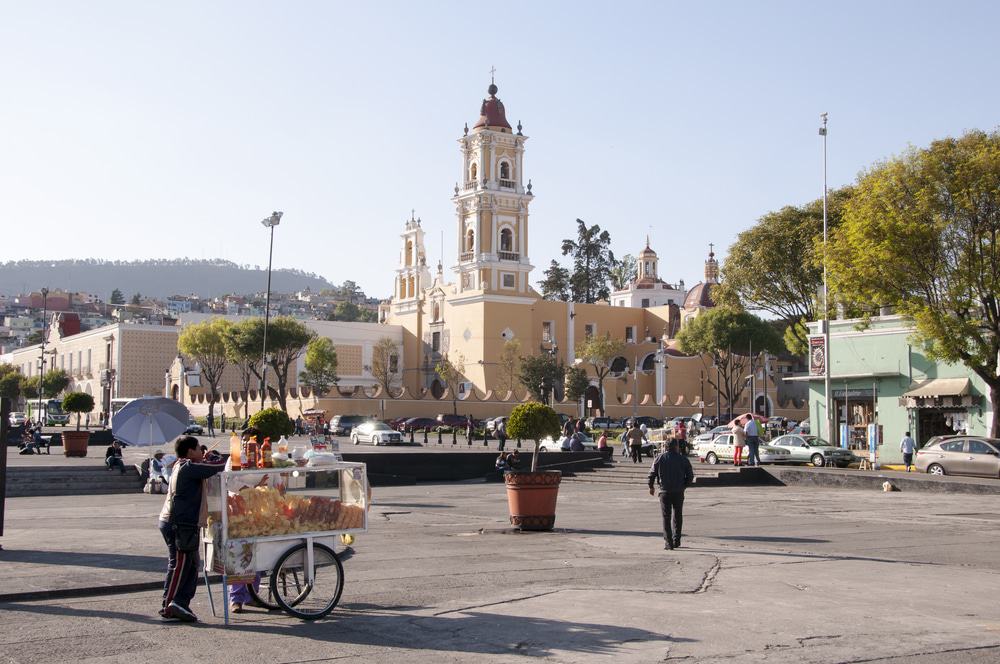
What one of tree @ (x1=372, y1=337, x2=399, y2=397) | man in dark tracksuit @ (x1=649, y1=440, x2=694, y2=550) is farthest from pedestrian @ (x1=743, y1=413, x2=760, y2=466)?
tree @ (x1=372, y1=337, x2=399, y2=397)

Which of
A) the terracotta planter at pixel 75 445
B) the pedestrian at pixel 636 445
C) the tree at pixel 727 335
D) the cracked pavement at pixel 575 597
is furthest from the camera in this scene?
the tree at pixel 727 335

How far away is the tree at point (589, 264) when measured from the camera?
114 meters

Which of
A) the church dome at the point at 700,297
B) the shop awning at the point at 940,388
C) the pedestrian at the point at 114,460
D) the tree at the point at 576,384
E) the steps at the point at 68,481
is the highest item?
the church dome at the point at 700,297

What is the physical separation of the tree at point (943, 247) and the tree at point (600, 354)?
4519 cm

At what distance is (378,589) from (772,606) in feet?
12.0

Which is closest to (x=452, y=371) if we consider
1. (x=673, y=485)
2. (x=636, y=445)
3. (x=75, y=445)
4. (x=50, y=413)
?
(x=50, y=413)

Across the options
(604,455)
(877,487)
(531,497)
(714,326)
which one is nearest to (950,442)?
(877,487)

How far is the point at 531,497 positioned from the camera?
615 inches

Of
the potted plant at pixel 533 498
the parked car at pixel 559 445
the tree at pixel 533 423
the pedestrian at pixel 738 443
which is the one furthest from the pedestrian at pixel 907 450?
the potted plant at pixel 533 498

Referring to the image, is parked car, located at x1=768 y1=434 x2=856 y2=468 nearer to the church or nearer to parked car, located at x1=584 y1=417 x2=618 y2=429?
parked car, located at x1=584 y1=417 x2=618 y2=429

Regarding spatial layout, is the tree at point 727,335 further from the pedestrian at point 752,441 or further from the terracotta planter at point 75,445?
the terracotta planter at point 75,445

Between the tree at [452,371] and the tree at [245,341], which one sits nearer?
the tree at [245,341]

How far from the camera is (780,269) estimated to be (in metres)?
50.6

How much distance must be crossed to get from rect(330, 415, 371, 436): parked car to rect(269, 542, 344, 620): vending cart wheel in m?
54.3
